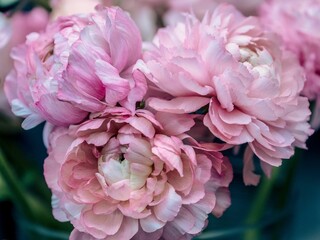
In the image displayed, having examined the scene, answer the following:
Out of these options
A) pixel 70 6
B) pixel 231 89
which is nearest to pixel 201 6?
pixel 70 6

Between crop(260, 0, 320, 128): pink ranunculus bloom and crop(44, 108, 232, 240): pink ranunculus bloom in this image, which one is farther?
A: crop(260, 0, 320, 128): pink ranunculus bloom

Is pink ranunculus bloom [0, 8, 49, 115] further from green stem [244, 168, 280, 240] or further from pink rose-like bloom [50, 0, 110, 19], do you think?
green stem [244, 168, 280, 240]

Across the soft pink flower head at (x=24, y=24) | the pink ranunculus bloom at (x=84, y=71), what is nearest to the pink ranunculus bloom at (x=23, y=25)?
the soft pink flower head at (x=24, y=24)

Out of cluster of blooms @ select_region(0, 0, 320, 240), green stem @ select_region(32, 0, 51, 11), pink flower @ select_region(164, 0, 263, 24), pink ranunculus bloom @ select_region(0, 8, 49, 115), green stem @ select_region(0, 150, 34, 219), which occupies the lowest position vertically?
green stem @ select_region(0, 150, 34, 219)

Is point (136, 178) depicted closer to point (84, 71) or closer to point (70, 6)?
point (84, 71)

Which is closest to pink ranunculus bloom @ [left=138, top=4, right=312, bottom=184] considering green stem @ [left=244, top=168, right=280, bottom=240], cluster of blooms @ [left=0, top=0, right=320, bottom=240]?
cluster of blooms @ [left=0, top=0, right=320, bottom=240]

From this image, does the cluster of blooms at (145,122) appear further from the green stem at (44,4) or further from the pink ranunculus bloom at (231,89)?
the green stem at (44,4)

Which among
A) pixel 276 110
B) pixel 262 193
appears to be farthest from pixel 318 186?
pixel 276 110
